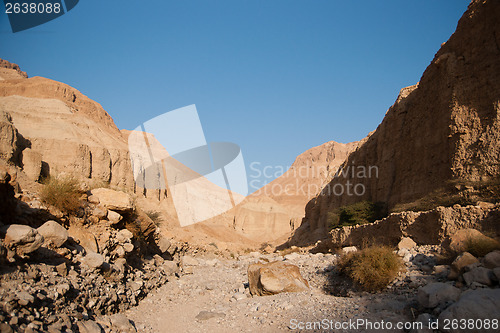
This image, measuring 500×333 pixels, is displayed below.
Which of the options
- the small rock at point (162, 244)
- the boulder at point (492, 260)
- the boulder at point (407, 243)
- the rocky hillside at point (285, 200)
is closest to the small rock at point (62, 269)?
the small rock at point (162, 244)

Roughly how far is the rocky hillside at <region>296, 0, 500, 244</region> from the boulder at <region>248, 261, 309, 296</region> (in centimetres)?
909

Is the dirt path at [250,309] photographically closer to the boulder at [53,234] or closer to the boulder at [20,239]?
the boulder at [53,234]

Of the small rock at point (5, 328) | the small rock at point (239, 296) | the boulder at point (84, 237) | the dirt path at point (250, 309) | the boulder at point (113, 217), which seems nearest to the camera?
the small rock at point (5, 328)

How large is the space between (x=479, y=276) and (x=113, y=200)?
9405 mm

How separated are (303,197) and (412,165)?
8748 centimetres

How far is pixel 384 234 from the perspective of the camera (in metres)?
13.2

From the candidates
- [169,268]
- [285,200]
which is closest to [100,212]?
[169,268]

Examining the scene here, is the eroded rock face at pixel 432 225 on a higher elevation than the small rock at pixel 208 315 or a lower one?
higher

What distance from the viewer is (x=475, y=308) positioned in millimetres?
4148

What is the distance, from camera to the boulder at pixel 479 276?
499 cm

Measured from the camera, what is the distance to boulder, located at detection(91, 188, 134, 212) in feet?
30.7

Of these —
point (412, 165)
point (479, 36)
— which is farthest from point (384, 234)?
point (479, 36)

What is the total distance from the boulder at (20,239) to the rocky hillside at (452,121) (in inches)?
580

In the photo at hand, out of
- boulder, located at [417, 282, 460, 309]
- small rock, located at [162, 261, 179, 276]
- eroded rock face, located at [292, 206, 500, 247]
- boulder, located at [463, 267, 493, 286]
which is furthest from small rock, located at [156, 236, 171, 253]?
boulder, located at [463, 267, 493, 286]
